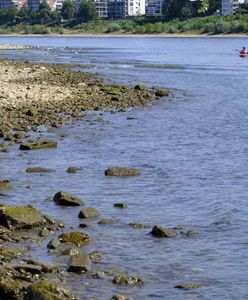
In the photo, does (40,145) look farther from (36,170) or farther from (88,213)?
(88,213)

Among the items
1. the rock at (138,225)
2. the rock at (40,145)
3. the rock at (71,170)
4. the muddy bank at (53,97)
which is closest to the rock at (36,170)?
the rock at (71,170)

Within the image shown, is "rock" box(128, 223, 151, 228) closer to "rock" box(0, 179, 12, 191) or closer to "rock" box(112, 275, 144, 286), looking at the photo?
"rock" box(112, 275, 144, 286)

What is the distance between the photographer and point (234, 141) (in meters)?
29.8

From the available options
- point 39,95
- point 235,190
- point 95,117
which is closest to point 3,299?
point 235,190

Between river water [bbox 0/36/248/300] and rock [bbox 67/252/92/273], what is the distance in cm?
29

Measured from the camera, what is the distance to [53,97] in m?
39.6

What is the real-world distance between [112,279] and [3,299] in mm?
2271

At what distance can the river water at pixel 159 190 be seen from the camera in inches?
547

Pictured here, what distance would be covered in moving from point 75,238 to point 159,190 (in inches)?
217

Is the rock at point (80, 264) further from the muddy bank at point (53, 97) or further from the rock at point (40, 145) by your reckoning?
the muddy bank at point (53, 97)

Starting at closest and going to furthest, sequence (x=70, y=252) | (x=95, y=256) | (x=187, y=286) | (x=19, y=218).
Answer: (x=187, y=286) → (x=70, y=252) → (x=95, y=256) → (x=19, y=218)

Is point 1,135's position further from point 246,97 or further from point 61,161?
point 246,97

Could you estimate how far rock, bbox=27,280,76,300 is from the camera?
11380 mm

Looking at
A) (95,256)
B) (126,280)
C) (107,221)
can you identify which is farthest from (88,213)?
(126,280)
